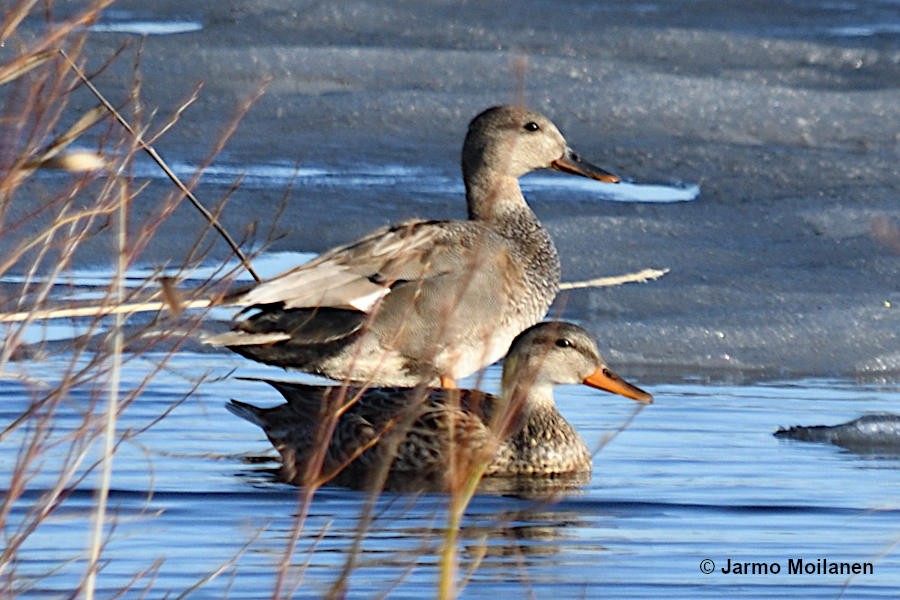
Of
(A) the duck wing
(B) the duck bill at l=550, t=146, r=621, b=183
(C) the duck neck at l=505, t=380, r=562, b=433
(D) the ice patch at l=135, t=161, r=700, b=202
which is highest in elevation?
(D) the ice patch at l=135, t=161, r=700, b=202

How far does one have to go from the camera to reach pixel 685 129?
11961mm

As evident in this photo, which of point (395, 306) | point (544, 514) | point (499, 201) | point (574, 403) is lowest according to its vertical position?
point (544, 514)

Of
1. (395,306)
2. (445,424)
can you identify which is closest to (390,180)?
(395,306)

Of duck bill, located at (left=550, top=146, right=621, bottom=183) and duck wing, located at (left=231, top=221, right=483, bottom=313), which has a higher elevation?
duck bill, located at (left=550, top=146, right=621, bottom=183)

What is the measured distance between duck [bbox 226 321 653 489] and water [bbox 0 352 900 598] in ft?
0.36

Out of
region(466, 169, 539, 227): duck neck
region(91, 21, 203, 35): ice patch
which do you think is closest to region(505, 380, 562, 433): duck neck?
region(466, 169, 539, 227): duck neck

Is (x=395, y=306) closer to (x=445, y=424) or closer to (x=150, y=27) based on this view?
(x=445, y=424)

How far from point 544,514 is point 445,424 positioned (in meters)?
0.75

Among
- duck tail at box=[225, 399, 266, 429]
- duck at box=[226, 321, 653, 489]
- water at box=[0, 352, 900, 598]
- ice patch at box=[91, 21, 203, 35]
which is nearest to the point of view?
water at box=[0, 352, 900, 598]

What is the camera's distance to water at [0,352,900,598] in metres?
4.41

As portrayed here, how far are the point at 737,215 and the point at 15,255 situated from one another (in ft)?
24.1

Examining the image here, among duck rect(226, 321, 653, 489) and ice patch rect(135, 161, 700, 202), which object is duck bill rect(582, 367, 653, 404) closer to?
duck rect(226, 321, 653, 489)

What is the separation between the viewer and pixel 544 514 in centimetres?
530

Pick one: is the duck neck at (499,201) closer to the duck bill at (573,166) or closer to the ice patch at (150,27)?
the duck bill at (573,166)
